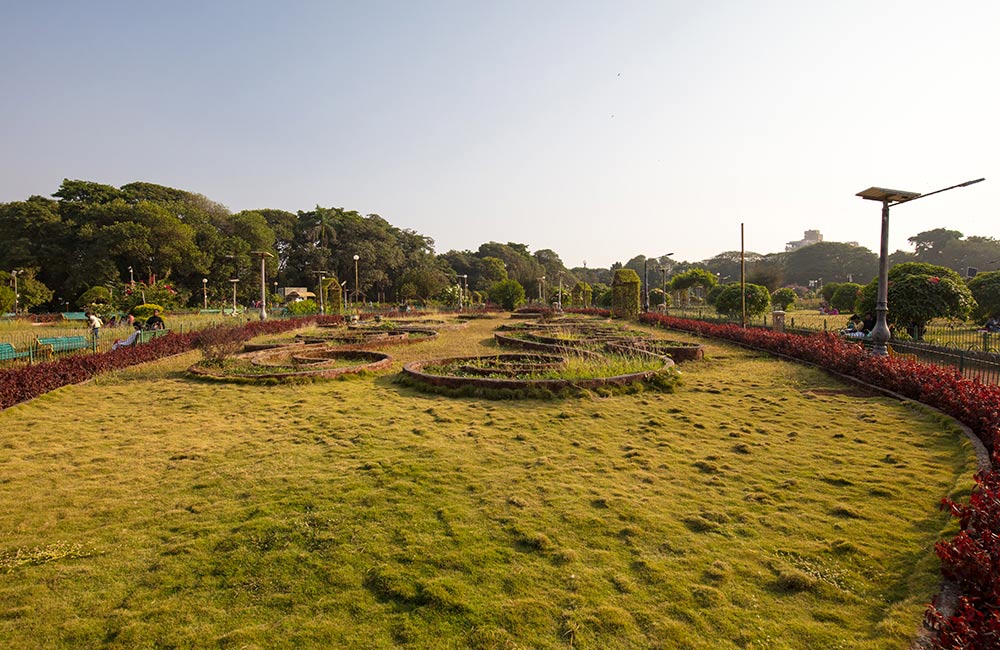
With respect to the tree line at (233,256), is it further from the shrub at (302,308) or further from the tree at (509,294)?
the tree at (509,294)

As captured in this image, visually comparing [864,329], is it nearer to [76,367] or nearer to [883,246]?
[883,246]

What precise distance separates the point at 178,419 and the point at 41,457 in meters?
1.78

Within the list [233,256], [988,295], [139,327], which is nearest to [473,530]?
[139,327]

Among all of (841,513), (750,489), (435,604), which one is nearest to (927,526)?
(841,513)

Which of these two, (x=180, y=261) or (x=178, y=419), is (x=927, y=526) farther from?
(x=180, y=261)

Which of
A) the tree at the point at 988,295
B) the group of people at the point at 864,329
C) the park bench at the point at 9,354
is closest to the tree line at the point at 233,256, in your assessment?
Answer: the park bench at the point at 9,354

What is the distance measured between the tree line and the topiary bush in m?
1.41

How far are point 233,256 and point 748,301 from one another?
45.5m

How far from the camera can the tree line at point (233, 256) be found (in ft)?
132

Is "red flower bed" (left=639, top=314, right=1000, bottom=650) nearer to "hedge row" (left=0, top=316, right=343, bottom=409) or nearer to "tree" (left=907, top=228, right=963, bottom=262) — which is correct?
"hedge row" (left=0, top=316, right=343, bottom=409)

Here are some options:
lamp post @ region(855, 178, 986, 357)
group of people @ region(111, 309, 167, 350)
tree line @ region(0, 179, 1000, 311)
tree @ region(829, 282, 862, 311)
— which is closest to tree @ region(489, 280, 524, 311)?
tree line @ region(0, 179, 1000, 311)

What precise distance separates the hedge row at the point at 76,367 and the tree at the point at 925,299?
58.9ft

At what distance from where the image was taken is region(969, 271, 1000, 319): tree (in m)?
19.0

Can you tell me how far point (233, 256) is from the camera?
1982 inches
